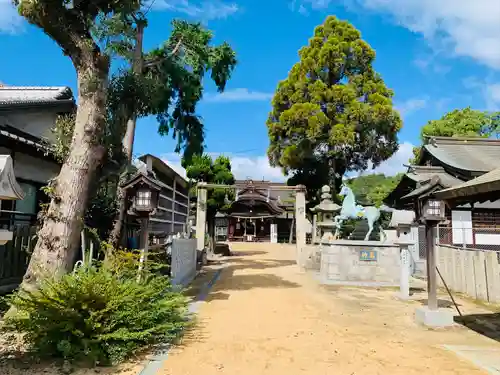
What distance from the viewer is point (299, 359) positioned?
203 inches

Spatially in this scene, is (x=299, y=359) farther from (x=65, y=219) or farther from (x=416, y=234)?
(x=416, y=234)

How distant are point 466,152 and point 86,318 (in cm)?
2167

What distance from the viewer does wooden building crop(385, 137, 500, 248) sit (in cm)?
1836

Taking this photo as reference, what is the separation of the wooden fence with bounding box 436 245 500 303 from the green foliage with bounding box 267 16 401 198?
1335cm

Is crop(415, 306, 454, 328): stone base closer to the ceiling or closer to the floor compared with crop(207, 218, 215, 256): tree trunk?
closer to the floor

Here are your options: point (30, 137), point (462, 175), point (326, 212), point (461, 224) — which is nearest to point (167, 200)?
point (30, 137)

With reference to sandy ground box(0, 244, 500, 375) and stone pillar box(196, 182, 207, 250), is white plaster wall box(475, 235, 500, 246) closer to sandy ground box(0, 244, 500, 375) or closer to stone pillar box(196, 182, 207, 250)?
sandy ground box(0, 244, 500, 375)

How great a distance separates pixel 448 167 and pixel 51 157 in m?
18.0

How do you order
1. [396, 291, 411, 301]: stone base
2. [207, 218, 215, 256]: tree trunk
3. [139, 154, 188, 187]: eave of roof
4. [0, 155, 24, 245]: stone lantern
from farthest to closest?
[207, 218, 215, 256]: tree trunk < [139, 154, 188, 187]: eave of roof < [396, 291, 411, 301]: stone base < [0, 155, 24, 245]: stone lantern

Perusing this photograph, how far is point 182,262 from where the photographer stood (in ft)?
39.1

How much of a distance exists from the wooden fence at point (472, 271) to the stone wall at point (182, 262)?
7.87m

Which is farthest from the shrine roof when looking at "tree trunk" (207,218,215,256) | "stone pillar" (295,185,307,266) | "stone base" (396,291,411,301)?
"tree trunk" (207,218,215,256)

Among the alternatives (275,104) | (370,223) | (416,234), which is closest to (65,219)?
(370,223)

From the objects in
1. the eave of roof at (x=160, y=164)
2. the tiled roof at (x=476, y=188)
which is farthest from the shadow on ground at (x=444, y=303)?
the eave of roof at (x=160, y=164)
